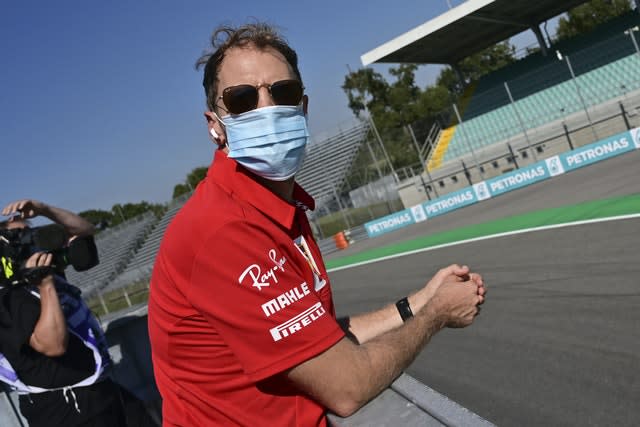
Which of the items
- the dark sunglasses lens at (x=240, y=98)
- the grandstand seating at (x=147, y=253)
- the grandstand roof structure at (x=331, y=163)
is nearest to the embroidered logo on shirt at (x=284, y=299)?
the dark sunglasses lens at (x=240, y=98)

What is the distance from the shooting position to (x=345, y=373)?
1441 mm

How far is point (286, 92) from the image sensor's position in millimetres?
1941

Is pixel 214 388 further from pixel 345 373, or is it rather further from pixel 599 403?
pixel 599 403

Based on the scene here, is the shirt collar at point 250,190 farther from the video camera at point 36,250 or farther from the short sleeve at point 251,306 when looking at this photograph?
the video camera at point 36,250

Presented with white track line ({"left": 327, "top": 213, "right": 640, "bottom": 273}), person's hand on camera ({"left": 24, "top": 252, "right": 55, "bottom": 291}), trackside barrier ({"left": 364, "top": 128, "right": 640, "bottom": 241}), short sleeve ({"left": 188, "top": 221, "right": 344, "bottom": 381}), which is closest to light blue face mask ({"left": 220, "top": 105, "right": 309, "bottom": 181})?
short sleeve ({"left": 188, "top": 221, "right": 344, "bottom": 381})

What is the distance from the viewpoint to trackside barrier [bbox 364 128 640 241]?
18547 millimetres

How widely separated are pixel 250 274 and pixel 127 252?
1379 inches

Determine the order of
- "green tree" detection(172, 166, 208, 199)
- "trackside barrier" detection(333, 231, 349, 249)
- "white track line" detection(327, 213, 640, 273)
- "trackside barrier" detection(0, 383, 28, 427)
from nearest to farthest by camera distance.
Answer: "trackside barrier" detection(0, 383, 28, 427), "white track line" detection(327, 213, 640, 273), "trackside barrier" detection(333, 231, 349, 249), "green tree" detection(172, 166, 208, 199)

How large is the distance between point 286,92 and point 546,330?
5221 mm

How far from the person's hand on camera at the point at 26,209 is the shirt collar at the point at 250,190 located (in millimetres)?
1868

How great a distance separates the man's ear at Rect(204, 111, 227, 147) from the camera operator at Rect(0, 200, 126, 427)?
117 cm

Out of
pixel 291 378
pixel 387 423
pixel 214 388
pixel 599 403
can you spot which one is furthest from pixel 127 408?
pixel 599 403

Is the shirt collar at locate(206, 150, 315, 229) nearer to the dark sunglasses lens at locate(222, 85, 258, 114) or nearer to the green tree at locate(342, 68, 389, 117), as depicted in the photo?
the dark sunglasses lens at locate(222, 85, 258, 114)

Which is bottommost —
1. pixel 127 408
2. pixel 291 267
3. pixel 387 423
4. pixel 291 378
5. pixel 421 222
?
pixel 421 222
